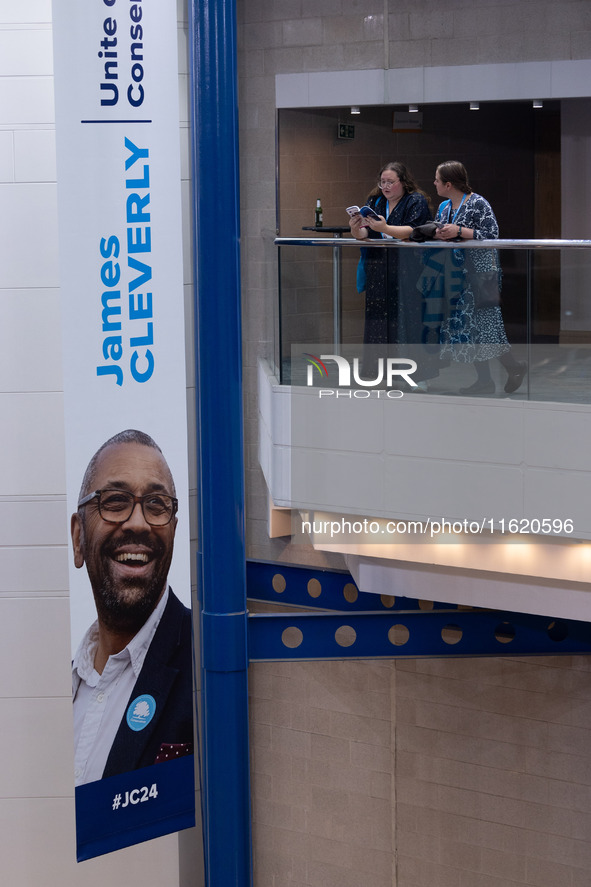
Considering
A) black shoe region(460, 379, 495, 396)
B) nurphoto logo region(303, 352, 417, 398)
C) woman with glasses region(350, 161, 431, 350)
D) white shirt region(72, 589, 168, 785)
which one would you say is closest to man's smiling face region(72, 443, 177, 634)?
white shirt region(72, 589, 168, 785)

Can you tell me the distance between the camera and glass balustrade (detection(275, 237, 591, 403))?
466 cm

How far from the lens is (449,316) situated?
483 cm

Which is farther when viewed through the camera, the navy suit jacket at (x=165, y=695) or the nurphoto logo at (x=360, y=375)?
the navy suit jacket at (x=165, y=695)

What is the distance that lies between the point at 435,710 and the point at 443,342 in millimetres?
3405

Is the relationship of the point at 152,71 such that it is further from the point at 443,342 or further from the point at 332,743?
the point at 332,743

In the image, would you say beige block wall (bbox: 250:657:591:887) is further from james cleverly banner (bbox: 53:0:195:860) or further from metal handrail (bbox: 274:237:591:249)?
metal handrail (bbox: 274:237:591:249)

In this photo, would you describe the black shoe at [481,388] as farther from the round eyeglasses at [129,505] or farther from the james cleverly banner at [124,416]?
the round eyeglasses at [129,505]

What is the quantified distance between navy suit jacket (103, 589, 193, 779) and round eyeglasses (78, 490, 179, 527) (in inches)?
16.5

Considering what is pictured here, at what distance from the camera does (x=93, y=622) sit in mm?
5043

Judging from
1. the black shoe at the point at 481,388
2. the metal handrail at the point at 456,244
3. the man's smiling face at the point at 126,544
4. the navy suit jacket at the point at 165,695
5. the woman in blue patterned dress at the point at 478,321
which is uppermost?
the metal handrail at the point at 456,244

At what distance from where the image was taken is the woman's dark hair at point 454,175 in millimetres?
4984

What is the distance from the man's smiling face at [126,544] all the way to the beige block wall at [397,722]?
90.6 inches

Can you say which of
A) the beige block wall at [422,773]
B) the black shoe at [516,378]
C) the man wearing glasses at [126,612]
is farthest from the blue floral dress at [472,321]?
the beige block wall at [422,773]

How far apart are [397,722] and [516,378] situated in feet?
11.5
